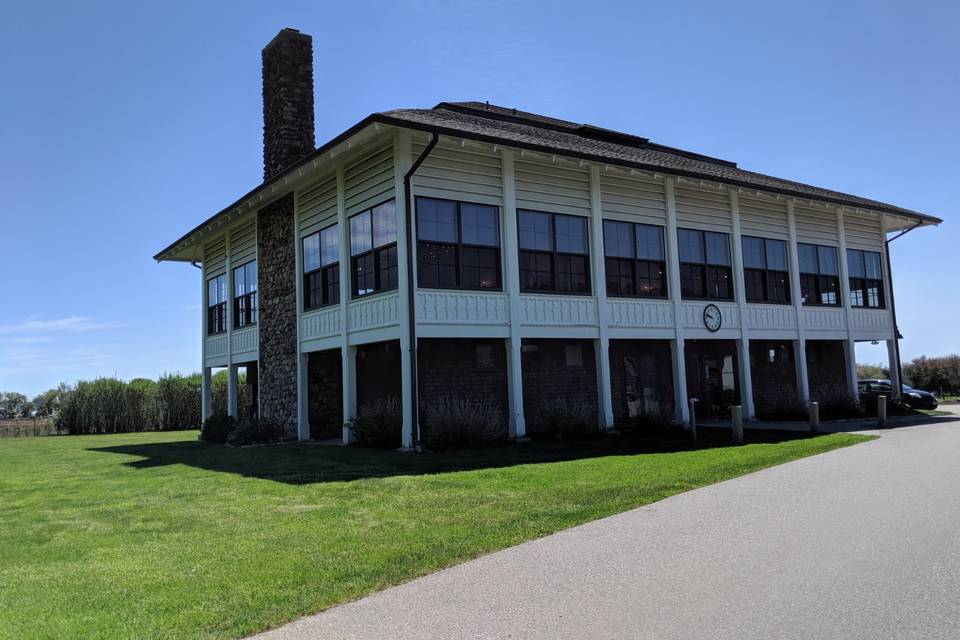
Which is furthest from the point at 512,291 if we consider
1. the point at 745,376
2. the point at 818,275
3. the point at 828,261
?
A: the point at 828,261

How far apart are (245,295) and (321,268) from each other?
5.54 m

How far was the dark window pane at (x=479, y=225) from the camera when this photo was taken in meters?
16.4

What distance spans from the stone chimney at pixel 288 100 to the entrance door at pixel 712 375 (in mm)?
12797

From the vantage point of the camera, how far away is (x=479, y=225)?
16.6 metres

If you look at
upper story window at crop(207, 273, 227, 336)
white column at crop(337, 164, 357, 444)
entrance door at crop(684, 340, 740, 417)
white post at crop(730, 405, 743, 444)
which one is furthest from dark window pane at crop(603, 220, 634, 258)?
upper story window at crop(207, 273, 227, 336)

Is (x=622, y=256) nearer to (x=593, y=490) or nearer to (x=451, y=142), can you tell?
(x=451, y=142)

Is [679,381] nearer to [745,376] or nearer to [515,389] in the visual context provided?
[745,376]

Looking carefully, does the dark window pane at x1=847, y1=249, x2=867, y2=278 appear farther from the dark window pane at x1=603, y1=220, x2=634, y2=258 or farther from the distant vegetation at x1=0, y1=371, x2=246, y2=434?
the distant vegetation at x1=0, y1=371, x2=246, y2=434

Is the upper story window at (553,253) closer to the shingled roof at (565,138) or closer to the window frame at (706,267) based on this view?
the shingled roof at (565,138)

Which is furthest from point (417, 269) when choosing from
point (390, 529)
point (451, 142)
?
point (390, 529)

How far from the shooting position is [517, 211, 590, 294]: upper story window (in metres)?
17.4

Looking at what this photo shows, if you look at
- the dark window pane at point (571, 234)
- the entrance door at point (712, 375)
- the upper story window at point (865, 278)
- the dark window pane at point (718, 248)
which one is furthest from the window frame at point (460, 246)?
the upper story window at point (865, 278)

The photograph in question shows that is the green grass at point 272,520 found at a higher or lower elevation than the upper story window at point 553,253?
lower

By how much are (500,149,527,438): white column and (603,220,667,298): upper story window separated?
10.2 feet
